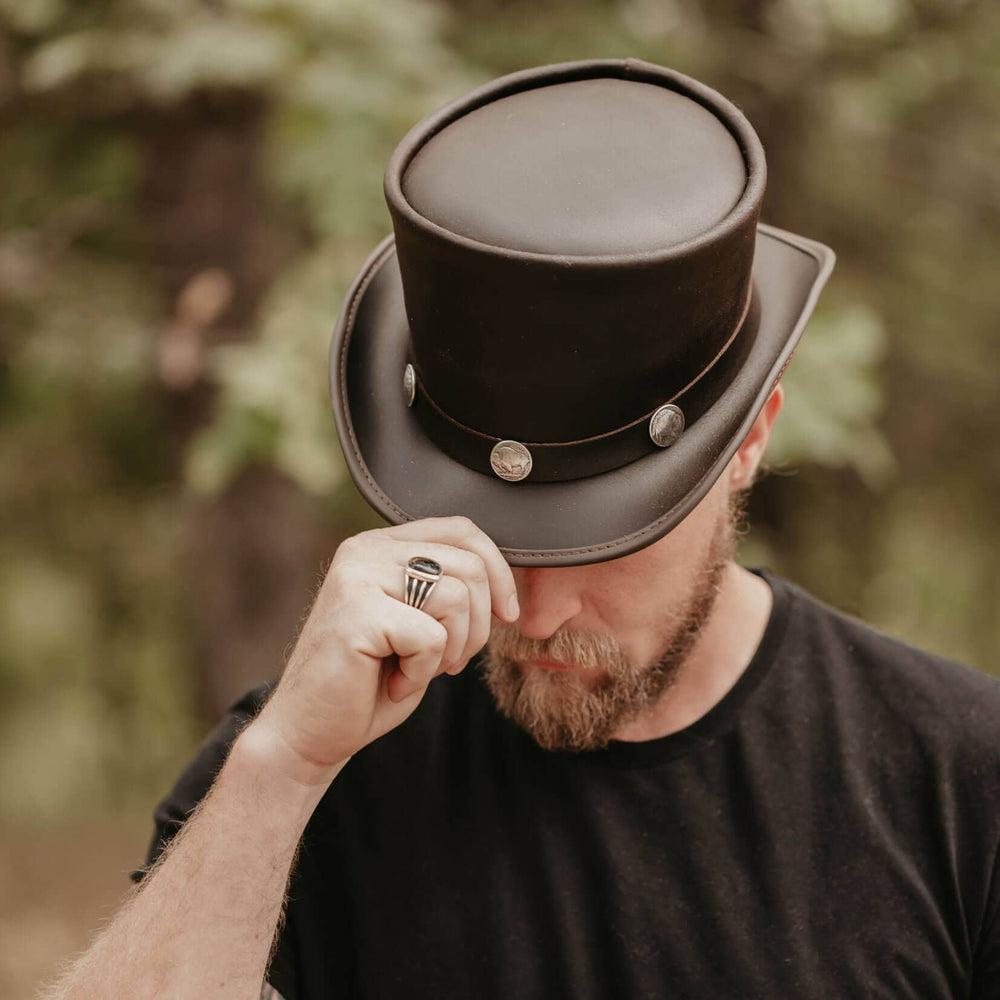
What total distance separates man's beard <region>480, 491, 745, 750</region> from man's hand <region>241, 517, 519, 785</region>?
0.76 ft

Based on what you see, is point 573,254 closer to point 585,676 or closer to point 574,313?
point 574,313

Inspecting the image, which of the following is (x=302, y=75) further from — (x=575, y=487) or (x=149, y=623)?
(x=149, y=623)

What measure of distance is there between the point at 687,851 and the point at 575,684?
0.39 m

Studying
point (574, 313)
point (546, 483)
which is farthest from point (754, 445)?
point (574, 313)

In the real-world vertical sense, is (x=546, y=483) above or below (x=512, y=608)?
above

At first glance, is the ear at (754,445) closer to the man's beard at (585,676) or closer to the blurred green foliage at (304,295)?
the man's beard at (585,676)

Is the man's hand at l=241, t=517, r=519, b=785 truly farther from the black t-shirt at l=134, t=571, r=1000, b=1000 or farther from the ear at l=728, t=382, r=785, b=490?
the ear at l=728, t=382, r=785, b=490

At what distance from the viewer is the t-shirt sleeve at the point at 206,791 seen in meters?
2.12

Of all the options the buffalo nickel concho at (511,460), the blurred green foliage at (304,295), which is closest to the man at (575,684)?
the buffalo nickel concho at (511,460)

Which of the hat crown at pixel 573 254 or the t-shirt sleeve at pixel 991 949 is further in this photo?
the t-shirt sleeve at pixel 991 949

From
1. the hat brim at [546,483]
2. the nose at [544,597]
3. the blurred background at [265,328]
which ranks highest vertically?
the hat brim at [546,483]

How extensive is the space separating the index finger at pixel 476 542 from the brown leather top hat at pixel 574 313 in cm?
4

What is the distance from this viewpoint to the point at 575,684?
6.77 ft

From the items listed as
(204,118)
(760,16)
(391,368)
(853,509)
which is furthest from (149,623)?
(391,368)
